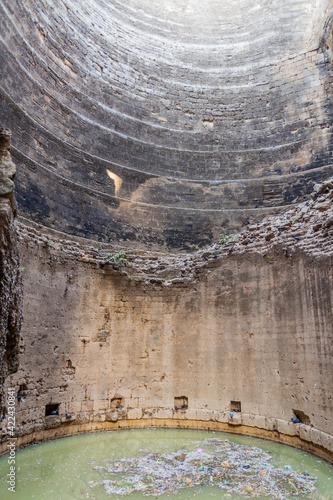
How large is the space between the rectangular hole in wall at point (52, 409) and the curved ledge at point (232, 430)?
294mm

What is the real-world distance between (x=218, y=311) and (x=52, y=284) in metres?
3.87

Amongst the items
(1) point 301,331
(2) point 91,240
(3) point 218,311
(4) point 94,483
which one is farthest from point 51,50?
(4) point 94,483

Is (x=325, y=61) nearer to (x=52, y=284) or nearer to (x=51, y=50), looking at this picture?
(x=51, y=50)

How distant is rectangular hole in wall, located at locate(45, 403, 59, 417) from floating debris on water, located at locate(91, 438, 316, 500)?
7.19ft

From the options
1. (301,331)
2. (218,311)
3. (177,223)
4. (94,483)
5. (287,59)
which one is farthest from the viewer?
(287,59)

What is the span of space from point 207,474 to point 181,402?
3.36 m

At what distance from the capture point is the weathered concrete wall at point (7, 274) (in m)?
2.45

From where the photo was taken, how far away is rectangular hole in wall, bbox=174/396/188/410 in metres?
8.42

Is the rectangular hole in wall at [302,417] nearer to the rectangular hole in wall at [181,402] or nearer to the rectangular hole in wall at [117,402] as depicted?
the rectangular hole in wall at [181,402]

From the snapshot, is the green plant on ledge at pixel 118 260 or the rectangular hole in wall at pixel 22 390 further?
the green plant on ledge at pixel 118 260

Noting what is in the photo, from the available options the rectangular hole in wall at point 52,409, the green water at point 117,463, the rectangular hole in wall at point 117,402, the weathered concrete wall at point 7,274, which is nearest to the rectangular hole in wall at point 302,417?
the green water at point 117,463

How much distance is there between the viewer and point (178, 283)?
923 cm

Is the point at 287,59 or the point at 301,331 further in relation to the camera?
the point at 287,59

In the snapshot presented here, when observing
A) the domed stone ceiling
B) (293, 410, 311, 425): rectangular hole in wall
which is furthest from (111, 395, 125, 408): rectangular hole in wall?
the domed stone ceiling
